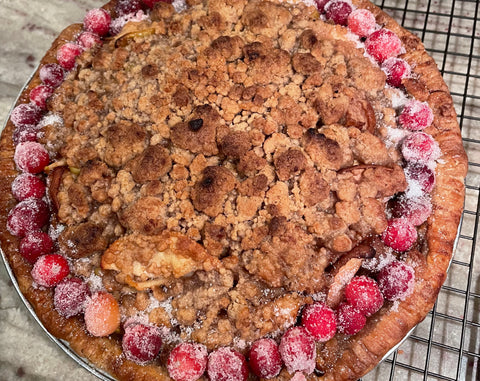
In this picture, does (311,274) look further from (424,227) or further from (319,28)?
(319,28)

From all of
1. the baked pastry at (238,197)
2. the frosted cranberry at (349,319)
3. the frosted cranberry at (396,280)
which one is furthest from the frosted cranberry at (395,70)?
the frosted cranberry at (349,319)

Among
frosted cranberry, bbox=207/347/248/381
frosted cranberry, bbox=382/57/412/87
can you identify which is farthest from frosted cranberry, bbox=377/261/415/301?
frosted cranberry, bbox=382/57/412/87

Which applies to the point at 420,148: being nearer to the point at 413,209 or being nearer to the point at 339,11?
the point at 413,209

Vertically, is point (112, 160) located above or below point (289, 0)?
below

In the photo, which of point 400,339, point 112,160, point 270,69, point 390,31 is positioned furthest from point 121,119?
point 400,339

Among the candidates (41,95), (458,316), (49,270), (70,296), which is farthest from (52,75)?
(458,316)

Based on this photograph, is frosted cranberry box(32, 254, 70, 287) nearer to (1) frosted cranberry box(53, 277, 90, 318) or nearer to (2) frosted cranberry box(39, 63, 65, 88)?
(1) frosted cranberry box(53, 277, 90, 318)
